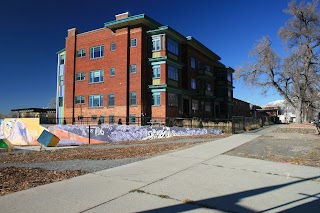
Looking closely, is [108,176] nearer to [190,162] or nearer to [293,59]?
[190,162]

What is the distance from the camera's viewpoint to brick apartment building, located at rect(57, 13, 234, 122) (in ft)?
107

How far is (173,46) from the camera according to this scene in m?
34.6

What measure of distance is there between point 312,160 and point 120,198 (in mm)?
7535

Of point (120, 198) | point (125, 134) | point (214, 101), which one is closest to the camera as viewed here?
point (120, 198)

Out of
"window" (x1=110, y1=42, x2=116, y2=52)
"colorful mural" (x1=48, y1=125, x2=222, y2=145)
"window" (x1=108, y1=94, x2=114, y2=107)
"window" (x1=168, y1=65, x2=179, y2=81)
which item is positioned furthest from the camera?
"window" (x1=110, y1=42, x2=116, y2=52)

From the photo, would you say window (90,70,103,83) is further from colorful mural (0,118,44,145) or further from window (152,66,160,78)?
colorful mural (0,118,44,145)

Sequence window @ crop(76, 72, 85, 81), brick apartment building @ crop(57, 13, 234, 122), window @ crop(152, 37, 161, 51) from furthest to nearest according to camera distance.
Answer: window @ crop(76, 72, 85, 81), window @ crop(152, 37, 161, 51), brick apartment building @ crop(57, 13, 234, 122)

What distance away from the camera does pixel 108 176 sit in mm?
7320

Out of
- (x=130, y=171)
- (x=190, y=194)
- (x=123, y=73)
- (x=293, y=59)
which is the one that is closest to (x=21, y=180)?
(x=130, y=171)

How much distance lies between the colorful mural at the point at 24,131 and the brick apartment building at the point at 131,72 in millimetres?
8486

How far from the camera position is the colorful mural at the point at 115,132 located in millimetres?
24453

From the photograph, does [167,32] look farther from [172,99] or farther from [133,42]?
[172,99]

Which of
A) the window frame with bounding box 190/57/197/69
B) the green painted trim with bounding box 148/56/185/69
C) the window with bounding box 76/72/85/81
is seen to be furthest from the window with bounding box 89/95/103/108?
the window frame with bounding box 190/57/197/69

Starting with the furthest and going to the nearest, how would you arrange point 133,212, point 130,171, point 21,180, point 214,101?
point 214,101, point 130,171, point 21,180, point 133,212
